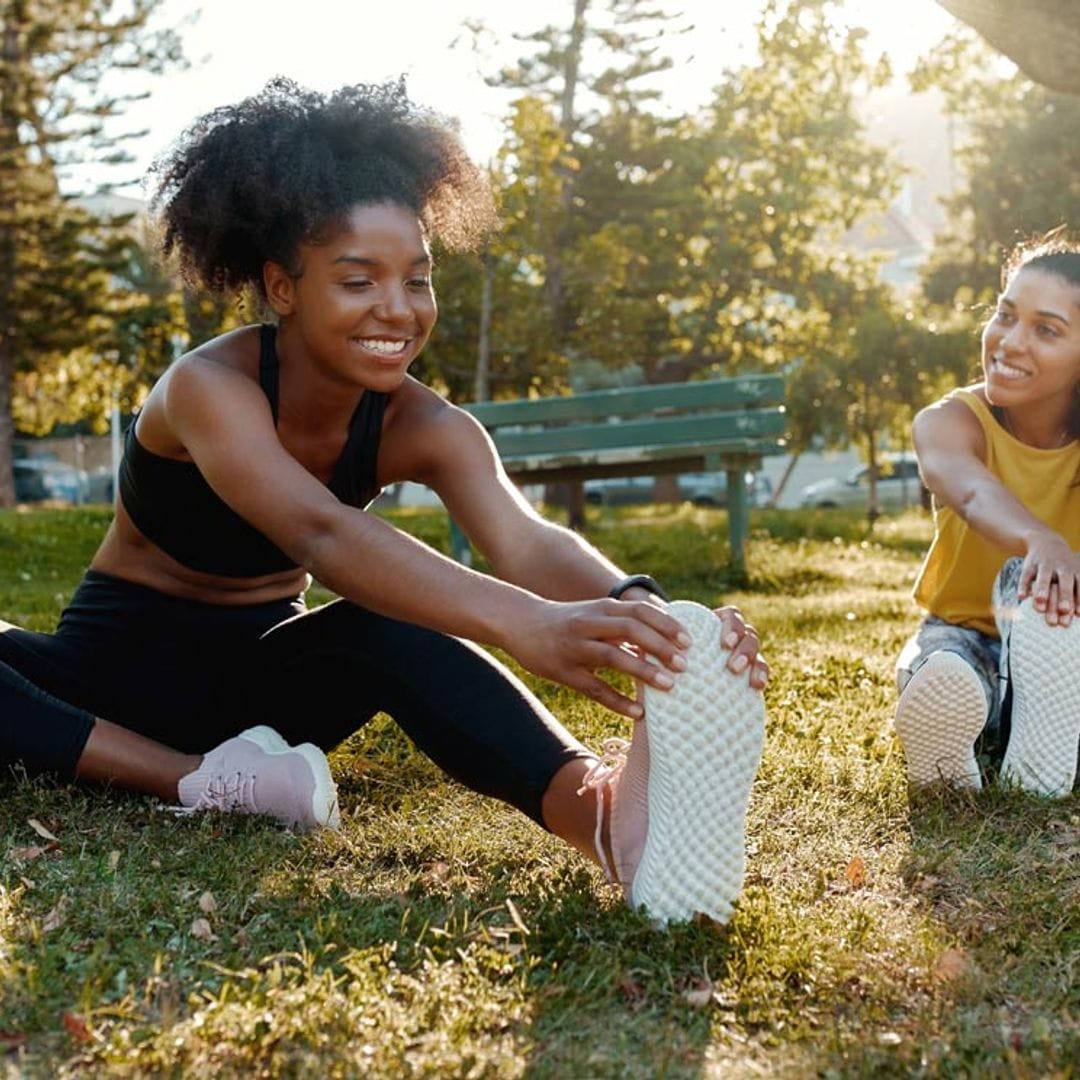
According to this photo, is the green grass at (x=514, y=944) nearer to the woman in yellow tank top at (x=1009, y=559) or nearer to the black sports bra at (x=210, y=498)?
the woman in yellow tank top at (x=1009, y=559)

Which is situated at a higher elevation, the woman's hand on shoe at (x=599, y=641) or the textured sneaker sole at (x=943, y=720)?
the woman's hand on shoe at (x=599, y=641)

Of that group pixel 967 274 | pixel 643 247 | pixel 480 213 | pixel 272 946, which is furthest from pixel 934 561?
pixel 967 274

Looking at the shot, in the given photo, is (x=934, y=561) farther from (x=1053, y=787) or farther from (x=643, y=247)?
(x=643, y=247)

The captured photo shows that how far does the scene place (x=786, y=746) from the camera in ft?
12.2

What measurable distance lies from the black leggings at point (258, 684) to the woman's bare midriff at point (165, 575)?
0.02 meters

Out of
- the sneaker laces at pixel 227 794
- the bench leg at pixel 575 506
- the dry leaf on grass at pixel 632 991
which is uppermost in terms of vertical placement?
the dry leaf on grass at pixel 632 991

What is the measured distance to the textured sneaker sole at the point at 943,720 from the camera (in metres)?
3.11

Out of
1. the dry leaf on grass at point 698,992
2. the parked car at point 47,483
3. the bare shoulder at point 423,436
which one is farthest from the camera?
the parked car at point 47,483

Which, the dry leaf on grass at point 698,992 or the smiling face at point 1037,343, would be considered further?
the smiling face at point 1037,343

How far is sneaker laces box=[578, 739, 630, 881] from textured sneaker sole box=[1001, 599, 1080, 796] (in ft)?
3.37

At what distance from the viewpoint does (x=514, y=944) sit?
7.29ft

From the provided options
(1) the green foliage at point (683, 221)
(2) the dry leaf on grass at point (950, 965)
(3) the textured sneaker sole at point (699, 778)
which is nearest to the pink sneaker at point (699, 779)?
(3) the textured sneaker sole at point (699, 778)

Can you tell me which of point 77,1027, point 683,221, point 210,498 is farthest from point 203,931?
point 683,221

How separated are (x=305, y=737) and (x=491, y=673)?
652 mm
